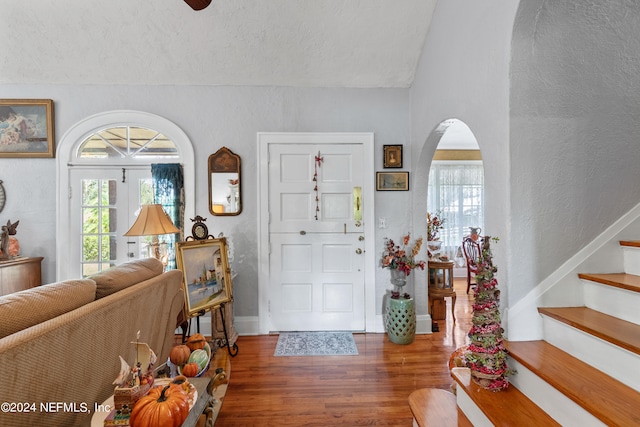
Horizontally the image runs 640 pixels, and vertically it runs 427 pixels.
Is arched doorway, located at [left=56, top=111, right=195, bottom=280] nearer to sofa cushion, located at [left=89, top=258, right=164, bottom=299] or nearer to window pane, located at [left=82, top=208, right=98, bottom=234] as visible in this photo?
window pane, located at [left=82, top=208, right=98, bottom=234]

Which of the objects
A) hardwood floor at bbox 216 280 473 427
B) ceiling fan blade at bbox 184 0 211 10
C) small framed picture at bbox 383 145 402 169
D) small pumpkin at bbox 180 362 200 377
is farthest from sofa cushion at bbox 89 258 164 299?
small framed picture at bbox 383 145 402 169

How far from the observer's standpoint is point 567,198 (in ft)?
5.49

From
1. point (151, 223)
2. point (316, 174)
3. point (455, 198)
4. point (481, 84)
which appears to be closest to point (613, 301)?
point (481, 84)

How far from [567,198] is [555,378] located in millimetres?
968

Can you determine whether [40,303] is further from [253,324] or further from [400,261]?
[400,261]

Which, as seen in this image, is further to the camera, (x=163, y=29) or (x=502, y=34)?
(x=163, y=29)

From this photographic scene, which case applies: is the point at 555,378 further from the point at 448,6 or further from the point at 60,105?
the point at 60,105

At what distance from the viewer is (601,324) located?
1443 millimetres

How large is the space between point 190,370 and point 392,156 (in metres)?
2.82

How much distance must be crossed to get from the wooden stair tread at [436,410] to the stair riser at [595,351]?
2.10 feet

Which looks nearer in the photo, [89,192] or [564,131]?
[564,131]

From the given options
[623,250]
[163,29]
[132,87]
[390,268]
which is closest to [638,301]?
[623,250]

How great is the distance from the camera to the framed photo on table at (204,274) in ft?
8.45

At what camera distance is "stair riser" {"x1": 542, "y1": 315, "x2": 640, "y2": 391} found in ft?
4.06
